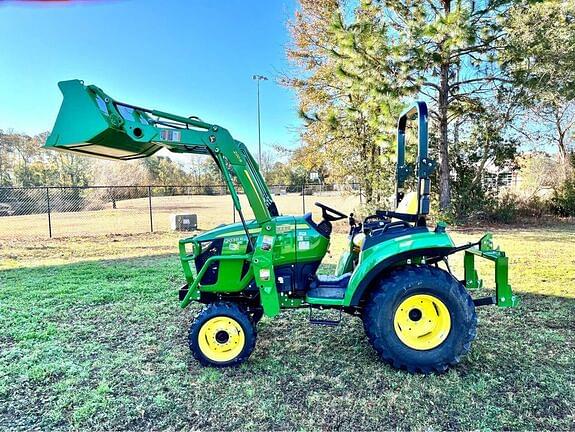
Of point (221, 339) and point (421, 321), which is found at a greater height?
point (421, 321)

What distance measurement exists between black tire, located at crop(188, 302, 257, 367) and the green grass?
0.08m

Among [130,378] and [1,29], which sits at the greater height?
[1,29]

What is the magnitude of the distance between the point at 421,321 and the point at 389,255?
558 millimetres

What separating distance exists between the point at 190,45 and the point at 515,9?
8233mm

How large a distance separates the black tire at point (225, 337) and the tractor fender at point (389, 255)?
0.77 m

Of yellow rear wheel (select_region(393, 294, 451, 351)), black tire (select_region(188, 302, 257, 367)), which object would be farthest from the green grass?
yellow rear wheel (select_region(393, 294, 451, 351))

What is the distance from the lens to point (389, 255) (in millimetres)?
2551

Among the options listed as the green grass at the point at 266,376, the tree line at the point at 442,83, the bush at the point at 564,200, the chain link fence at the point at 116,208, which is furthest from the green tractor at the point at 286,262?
the bush at the point at 564,200

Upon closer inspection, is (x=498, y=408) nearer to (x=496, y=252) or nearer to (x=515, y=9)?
(x=496, y=252)

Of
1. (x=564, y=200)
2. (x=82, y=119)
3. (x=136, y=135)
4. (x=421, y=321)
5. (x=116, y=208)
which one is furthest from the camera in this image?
(x=116, y=208)

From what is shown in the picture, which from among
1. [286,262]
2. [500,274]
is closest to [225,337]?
[286,262]

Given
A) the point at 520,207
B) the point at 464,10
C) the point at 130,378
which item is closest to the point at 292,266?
the point at 130,378

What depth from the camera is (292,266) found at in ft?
9.35

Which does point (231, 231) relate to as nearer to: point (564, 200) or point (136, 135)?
point (136, 135)
